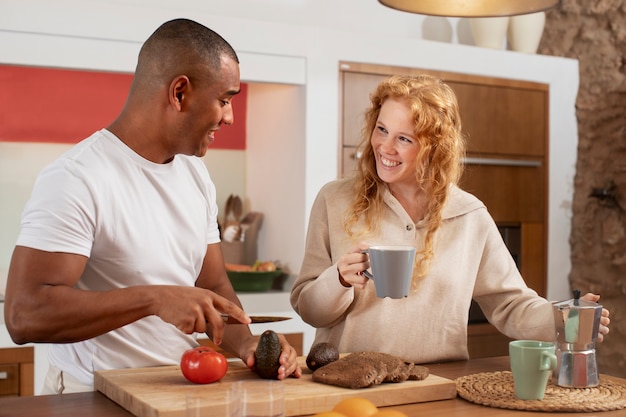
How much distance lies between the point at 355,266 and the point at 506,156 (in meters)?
2.50

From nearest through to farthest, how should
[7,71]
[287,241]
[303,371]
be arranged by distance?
[303,371] → [7,71] → [287,241]

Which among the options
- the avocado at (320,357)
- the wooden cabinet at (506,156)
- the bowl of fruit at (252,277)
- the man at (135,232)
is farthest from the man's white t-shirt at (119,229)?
the wooden cabinet at (506,156)

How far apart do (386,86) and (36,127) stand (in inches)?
77.2

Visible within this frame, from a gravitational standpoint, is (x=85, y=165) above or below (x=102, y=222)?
above

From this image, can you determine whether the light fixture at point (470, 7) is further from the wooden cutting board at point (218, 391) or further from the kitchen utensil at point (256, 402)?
the kitchen utensil at point (256, 402)

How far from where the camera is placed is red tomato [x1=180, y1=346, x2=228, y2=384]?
165 cm

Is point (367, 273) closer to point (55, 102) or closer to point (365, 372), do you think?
point (365, 372)

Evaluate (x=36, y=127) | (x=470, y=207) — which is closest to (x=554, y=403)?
(x=470, y=207)

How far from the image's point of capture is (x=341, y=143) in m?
3.77

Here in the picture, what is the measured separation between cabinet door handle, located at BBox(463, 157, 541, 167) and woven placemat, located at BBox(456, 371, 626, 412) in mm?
2236

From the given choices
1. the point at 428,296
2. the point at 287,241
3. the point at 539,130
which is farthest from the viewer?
the point at 539,130

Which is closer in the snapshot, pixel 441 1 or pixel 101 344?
pixel 101 344

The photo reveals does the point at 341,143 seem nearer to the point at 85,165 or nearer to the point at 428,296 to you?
the point at 428,296

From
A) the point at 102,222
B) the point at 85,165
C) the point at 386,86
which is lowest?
the point at 102,222
